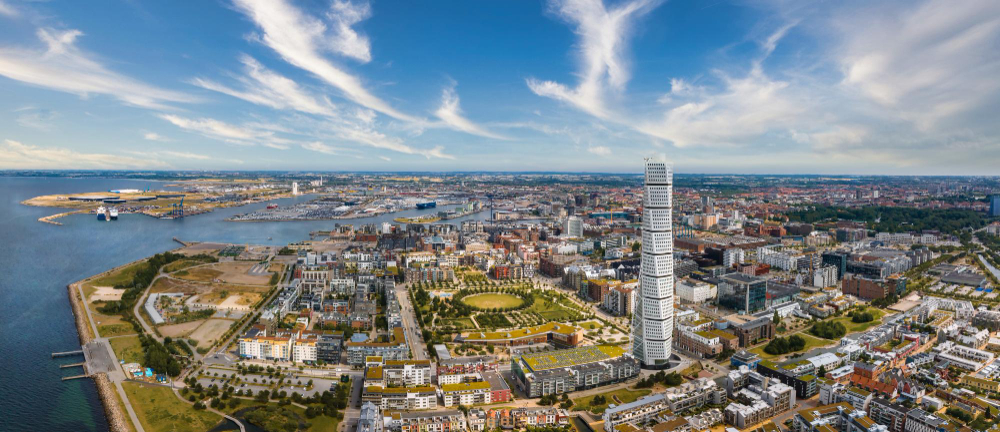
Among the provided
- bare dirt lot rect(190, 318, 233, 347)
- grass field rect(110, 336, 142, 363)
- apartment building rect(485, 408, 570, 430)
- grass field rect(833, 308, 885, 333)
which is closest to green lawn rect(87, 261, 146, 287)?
bare dirt lot rect(190, 318, 233, 347)

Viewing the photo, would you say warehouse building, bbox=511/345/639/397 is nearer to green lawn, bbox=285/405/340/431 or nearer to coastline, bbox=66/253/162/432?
green lawn, bbox=285/405/340/431

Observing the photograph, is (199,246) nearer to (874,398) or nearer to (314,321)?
(314,321)

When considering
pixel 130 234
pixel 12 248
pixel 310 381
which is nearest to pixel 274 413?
pixel 310 381

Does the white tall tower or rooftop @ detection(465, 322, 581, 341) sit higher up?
the white tall tower

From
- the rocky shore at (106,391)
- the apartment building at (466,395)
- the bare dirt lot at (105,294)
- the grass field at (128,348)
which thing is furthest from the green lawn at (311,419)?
the bare dirt lot at (105,294)

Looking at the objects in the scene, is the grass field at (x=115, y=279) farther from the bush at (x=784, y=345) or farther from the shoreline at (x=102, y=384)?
the bush at (x=784, y=345)

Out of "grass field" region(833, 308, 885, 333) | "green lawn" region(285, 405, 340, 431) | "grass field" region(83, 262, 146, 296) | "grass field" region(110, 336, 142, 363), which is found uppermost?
"grass field" region(83, 262, 146, 296)
